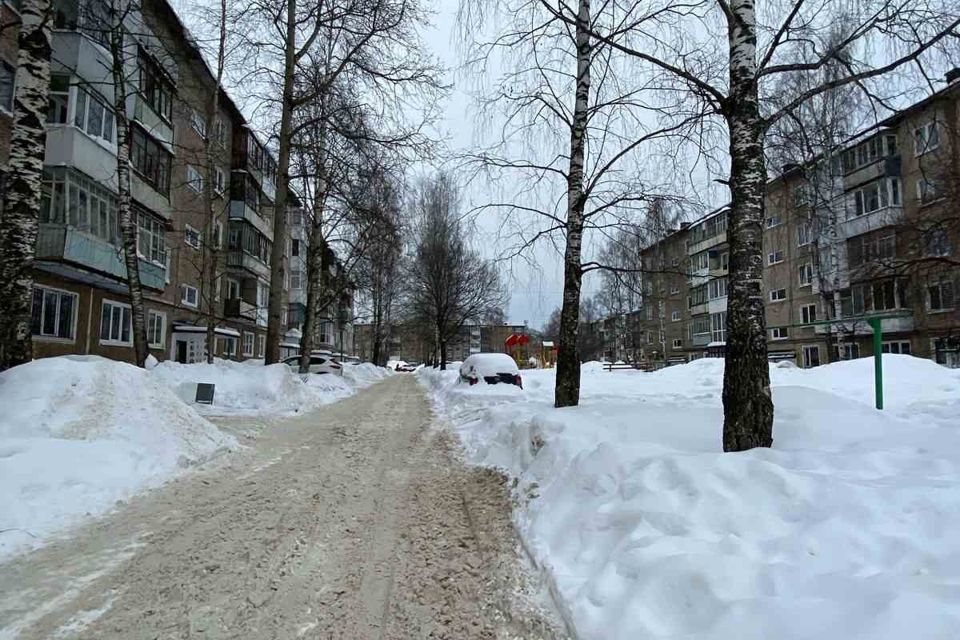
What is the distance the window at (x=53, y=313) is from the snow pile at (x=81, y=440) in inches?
422

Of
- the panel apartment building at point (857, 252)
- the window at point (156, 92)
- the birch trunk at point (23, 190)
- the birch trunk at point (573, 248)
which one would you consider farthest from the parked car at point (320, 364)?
the birch trunk at point (573, 248)

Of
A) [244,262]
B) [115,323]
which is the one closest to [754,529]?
[115,323]

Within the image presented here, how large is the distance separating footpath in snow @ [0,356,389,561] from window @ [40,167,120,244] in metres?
10.9

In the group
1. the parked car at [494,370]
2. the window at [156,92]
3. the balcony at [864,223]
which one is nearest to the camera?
the parked car at [494,370]

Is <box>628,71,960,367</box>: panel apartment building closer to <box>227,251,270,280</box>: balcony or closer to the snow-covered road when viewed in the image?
the snow-covered road

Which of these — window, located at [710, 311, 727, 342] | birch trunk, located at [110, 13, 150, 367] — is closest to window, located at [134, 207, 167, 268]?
birch trunk, located at [110, 13, 150, 367]

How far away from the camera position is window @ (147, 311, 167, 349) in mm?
22766

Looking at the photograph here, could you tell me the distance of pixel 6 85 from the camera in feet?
47.4

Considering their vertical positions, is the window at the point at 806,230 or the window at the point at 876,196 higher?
the window at the point at 876,196

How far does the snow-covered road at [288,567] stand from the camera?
3041 millimetres

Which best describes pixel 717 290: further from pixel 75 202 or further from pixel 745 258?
→ pixel 745 258

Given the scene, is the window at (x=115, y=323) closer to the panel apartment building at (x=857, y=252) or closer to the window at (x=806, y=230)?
the panel apartment building at (x=857, y=252)

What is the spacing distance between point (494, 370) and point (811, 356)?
27.0m

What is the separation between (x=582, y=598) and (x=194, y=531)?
3.35 meters
